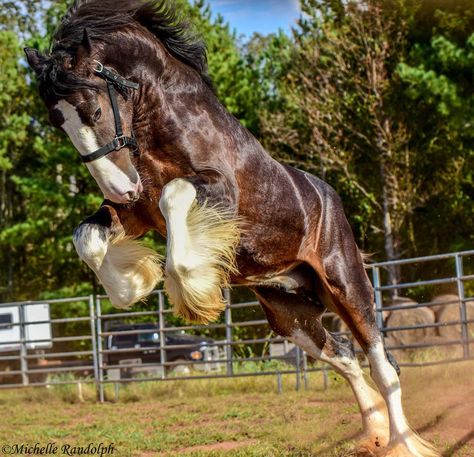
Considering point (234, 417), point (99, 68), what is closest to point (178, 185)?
point (99, 68)

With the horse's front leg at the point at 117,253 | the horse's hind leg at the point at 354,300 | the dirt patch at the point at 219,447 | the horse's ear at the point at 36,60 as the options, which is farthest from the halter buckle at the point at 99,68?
the dirt patch at the point at 219,447

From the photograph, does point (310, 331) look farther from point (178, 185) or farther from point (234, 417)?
point (234, 417)

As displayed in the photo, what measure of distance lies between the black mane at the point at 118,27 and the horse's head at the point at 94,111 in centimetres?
Answer: 2

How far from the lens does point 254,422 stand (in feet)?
27.4

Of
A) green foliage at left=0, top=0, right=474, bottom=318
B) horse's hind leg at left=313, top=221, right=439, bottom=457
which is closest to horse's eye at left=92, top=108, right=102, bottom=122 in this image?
horse's hind leg at left=313, top=221, right=439, bottom=457

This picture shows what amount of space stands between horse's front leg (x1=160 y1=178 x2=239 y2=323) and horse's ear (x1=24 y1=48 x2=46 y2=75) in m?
1.07

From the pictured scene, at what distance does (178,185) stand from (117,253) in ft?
2.34

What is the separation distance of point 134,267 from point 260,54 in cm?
2362

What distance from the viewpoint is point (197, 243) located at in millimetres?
5117

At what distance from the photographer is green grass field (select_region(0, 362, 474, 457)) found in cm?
675

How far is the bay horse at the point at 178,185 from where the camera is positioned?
503 centimetres

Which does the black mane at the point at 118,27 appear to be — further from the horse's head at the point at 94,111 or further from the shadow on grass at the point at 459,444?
the shadow on grass at the point at 459,444

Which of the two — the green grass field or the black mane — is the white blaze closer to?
the black mane

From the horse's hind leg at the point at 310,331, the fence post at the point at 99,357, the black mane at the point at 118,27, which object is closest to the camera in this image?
the black mane at the point at 118,27
